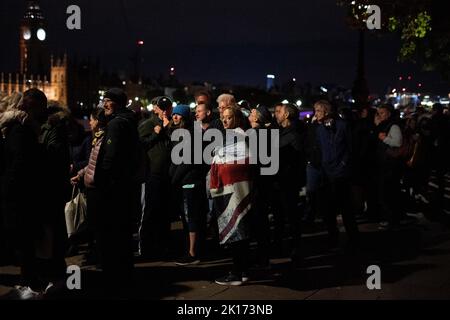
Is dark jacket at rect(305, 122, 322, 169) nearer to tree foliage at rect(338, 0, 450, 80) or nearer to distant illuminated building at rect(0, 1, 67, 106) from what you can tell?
tree foliage at rect(338, 0, 450, 80)

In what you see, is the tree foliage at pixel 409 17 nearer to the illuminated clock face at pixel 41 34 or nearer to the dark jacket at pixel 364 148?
the dark jacket at pixel 364 148

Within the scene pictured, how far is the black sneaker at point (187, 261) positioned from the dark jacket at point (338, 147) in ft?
7.25

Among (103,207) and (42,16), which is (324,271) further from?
(42,16)

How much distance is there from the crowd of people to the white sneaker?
0.07 feet

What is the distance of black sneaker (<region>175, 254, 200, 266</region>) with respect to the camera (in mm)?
7395

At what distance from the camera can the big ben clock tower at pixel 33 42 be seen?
582ft

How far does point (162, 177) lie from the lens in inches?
302

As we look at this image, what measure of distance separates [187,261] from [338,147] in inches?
99.8

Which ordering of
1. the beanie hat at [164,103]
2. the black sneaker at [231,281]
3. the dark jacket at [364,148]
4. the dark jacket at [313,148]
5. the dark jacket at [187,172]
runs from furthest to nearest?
1. the dark jacket at [364,148]
2. the dark jacket at [313,148]
3. the beanie hat at [164,103]
4. the dark jacket at [187,172]
5. the black sneaker at [231,281]

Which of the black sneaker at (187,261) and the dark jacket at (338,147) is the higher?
the dark jacket at (338,147)

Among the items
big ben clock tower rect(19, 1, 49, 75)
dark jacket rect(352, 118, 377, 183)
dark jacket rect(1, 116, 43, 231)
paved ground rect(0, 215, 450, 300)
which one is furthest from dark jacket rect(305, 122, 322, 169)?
big ben clock tower rect(19, 1, 49, 75)

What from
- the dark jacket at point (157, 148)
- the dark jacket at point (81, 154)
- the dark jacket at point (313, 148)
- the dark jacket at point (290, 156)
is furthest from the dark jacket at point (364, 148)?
the dark jacket at point (81, 154)
